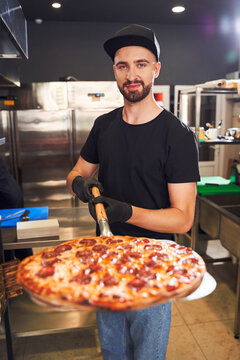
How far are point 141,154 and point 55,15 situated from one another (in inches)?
157

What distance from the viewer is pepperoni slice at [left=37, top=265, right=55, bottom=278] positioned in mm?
962

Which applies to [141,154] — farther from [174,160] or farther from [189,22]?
[189,22]

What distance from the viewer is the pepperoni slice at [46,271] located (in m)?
0.96

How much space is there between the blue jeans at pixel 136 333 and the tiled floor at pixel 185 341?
2.72ft

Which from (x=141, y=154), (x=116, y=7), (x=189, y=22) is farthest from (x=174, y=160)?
(x=189, y=22)

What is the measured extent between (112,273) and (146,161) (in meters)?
0.54

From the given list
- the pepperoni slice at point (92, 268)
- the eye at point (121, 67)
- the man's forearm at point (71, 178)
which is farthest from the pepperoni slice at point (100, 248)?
the eye at point (121, 67)

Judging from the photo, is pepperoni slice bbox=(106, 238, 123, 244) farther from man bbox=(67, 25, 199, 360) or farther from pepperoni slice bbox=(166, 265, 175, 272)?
pepperoni slice bbox=(166, 265, 175, 272)

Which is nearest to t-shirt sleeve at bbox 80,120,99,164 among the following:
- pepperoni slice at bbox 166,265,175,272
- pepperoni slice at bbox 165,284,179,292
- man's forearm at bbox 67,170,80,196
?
man's forearm at bbox 67,170,80,196

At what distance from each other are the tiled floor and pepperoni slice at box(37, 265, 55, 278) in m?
1.31

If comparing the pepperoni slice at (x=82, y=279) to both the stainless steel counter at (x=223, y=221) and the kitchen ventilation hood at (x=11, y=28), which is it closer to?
the kitchen ventilation hood at (x=11, y=28)

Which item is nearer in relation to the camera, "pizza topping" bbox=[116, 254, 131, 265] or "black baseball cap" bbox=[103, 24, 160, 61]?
"pizza topping" bbox=[116, 254, 131, 265]

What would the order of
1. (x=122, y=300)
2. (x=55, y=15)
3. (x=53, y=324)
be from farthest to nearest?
(x=55, y=15) → (x=53, y=324) → (x=122, y=300)

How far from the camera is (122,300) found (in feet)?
2.71
